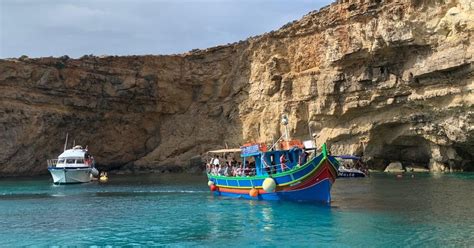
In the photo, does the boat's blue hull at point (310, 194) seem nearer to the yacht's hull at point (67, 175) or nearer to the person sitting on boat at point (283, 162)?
the person sitting on boat at point (283, 162)

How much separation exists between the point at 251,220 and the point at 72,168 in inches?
1233

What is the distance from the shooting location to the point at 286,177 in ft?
83.2

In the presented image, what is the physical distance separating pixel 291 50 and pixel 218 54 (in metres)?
11.1

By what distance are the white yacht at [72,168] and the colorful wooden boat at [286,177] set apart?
73.3 feet

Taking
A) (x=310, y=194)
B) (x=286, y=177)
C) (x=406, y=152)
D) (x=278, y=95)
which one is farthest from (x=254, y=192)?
(x=278, y=95)

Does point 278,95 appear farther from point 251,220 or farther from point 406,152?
point 251,220

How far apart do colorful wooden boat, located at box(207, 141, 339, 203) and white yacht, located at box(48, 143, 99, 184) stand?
22.3m

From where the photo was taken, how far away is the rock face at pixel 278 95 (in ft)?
138

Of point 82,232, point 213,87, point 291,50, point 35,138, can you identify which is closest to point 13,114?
point 35,138

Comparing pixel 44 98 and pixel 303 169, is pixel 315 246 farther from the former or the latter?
pixel 44 98

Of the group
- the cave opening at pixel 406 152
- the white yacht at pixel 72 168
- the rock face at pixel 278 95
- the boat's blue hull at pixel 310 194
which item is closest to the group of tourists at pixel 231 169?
the boat's blue hull at pixel 310 194

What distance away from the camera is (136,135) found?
6738 centimetres

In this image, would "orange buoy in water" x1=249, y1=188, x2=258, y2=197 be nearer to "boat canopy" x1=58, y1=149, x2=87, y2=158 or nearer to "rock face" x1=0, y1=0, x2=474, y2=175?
"rock face" x1=0, y1=0, x2=474, y2=175

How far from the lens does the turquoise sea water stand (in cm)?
1647
